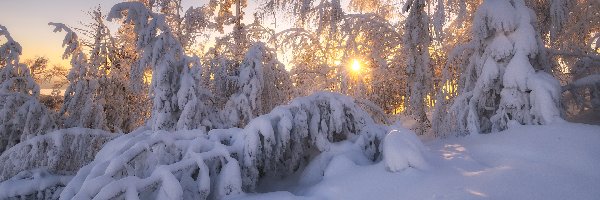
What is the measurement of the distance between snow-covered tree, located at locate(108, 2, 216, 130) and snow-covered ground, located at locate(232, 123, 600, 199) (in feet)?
12.3

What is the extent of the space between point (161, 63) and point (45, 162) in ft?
8.43

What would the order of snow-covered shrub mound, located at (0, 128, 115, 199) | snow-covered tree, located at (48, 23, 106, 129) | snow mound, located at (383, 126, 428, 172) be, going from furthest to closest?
snow-covered tree, located at (48, 23, 106, 129)
snow-covered shrub mound, located at (0, 128, 115, 199)
snow mound, located at (383, 126, 428, 172)

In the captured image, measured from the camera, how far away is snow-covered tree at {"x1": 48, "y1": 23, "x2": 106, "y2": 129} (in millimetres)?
10352

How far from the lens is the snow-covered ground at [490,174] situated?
312 cm

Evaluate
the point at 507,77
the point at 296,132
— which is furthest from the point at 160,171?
the point at 507,77

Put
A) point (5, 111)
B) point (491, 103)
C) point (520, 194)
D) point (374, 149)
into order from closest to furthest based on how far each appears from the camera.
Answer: point (520, 194)
point (374, 149)
point (491, 103)
point (5, 111)

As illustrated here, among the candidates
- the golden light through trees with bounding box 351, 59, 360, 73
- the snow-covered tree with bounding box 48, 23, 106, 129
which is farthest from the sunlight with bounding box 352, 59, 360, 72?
the snow-covered tree with bounding box 48, 23, 106, 129

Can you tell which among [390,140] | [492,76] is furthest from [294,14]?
[390,140]

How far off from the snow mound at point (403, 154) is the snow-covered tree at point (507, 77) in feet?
7.55

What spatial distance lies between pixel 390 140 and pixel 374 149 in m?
0.83

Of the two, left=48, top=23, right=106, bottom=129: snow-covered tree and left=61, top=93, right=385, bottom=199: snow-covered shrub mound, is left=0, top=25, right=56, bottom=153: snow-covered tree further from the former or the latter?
left=61, top=93, right=385, bottom=199: snow-covered shrub mound

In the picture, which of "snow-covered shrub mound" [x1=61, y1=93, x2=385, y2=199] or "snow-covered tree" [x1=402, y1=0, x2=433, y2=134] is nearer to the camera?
"snow-covered shrub mound" [x1=61, y1=93, x2=385, y2=199]

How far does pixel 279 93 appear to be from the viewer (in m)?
9.41

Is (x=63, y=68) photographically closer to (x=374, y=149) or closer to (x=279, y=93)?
(x=279, y=93)
